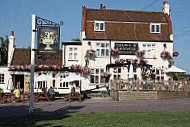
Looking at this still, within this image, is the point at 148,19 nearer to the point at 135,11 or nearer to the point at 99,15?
the point at 135,11

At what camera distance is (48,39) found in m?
17.2

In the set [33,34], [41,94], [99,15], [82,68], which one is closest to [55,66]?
[82,68]

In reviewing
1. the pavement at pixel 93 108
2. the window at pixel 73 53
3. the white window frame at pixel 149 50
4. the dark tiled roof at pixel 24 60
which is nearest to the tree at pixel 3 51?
the dark tiled roof at pixel 24 60

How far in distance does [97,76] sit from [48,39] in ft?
61.2

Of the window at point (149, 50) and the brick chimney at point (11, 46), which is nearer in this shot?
the window at point (149, 50)

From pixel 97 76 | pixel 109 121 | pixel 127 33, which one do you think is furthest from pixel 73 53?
pixel 109 121

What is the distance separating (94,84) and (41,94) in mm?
7955

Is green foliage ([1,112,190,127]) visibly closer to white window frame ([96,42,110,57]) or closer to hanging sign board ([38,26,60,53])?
hanging sign board ([38,26,60,53])

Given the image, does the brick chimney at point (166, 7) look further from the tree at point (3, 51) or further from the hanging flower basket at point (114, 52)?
the tree at point (3, 51)

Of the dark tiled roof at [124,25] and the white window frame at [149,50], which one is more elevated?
the dark tiled roof at [124,25]

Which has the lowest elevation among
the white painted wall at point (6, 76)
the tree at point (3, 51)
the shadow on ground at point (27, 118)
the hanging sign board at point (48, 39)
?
the shadow on ground at point (27, 118)

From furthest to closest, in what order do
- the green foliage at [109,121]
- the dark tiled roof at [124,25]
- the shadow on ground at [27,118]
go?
the dark tiled roof at [124,25], the shadow on ground at [27,118], the green foliage at [109,121]

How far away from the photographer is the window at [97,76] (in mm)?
35281

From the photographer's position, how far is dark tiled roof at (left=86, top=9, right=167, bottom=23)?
37.9 m
